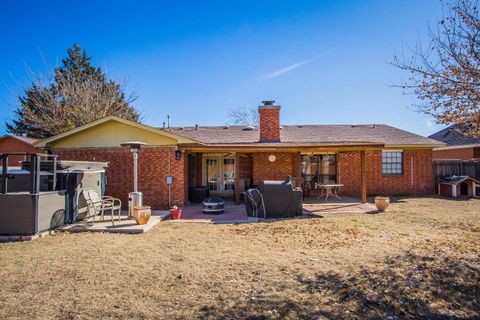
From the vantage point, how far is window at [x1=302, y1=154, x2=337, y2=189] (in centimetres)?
1470

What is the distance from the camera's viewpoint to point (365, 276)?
426 centimetres

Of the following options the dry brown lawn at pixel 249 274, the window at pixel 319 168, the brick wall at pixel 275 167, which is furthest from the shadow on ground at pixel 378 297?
the window at pixel 319 168

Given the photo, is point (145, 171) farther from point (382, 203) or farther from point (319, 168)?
point (382, 203)

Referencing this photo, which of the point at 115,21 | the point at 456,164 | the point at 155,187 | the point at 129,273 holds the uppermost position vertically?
the point at 115,21

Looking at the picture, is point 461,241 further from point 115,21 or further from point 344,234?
point 115,21

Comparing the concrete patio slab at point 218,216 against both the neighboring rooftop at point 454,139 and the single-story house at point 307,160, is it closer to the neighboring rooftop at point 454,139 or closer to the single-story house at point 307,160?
the single-story house at point 307,160

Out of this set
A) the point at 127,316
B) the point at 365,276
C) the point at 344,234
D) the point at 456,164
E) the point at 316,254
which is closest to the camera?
the point at 127,316

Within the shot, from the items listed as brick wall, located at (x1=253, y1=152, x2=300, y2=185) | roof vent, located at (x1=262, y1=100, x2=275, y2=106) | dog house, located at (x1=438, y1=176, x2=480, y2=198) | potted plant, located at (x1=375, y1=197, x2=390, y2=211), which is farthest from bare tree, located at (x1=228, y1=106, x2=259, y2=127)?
potted plant, located at (x1=375, y1=197, x2=390, y2=211)

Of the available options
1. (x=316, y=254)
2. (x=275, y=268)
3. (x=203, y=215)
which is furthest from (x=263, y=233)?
(x=203, y=215)

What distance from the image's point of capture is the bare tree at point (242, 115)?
3528 centimetres

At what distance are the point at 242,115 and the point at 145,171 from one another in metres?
26.1

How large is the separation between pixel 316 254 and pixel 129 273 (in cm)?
345

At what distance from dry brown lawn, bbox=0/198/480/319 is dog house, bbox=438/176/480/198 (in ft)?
26.9

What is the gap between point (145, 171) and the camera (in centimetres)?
1089
